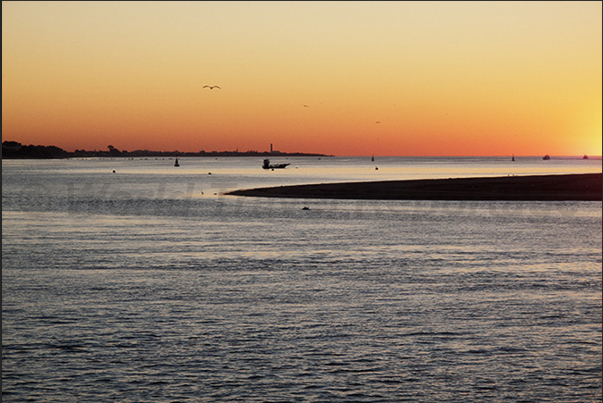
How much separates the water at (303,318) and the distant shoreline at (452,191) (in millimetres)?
42111

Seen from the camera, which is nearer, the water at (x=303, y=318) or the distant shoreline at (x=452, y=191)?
the water at (x=303, y=318)

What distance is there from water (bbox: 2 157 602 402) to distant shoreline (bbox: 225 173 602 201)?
4211cm

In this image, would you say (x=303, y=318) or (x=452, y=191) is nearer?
(x=303, y=318)

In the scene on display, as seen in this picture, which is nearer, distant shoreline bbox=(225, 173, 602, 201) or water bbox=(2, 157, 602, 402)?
water bbox=(2, 157, 602, 402)

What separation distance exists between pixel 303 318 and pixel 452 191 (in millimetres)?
79025

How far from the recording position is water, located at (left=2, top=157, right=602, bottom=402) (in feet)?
57.6

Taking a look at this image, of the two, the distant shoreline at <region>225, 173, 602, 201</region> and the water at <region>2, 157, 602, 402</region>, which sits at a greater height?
the distant shoreline at <region>225, 173, 602, 201</region>

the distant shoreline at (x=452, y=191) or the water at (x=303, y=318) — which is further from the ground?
the distant shoreline at (x=452, y=191)

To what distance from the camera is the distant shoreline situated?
92750 millimetres

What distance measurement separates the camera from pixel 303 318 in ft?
79.3

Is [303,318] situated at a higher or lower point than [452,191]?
lower

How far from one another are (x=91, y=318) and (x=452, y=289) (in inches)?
557

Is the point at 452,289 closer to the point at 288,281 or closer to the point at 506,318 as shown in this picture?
the point at 506,318

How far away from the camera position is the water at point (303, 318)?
17562 mm
